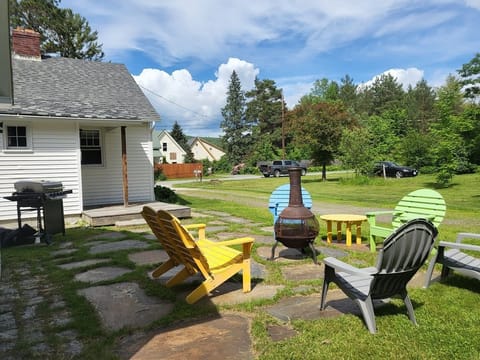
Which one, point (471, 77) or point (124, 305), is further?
point (471, 77)

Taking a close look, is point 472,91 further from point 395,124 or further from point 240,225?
point 395,124

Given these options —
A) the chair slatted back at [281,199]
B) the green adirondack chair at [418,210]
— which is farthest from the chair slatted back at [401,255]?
the chair slatted back at [281,199]

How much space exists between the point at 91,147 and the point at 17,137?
7.39ft

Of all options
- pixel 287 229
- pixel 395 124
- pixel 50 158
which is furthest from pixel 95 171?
pixel 395 124

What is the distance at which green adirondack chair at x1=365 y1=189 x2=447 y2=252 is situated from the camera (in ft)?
18.1

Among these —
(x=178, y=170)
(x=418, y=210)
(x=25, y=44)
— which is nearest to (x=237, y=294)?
(x=418, y=210)

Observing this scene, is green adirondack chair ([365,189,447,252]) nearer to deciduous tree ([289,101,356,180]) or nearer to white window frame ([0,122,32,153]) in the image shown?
white window frame ([0,122,32,153])

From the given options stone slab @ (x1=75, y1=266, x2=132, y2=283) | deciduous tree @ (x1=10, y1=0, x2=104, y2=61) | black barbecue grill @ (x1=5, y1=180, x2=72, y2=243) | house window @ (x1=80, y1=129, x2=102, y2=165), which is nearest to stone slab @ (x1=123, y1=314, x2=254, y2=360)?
stone slab @ (x1=75, y1=266, x2=132, y2=283)

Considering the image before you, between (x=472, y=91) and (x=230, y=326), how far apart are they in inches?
577

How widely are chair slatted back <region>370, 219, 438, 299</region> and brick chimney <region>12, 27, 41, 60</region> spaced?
44.3 ft

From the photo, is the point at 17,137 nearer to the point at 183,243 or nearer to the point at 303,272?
the point at 183,243

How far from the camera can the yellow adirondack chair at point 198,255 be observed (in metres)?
3.54

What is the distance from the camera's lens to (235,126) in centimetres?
6109

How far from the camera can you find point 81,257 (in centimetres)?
594
